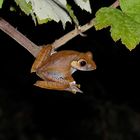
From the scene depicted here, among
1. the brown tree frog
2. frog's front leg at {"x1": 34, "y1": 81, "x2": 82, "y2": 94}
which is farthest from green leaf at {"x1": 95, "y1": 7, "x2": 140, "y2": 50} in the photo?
frog's front leg at {"x1": 34, "y1": 81, "x2": 82, "y2": 94}

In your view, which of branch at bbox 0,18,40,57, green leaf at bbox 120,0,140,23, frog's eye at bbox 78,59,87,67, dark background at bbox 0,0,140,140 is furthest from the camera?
dark background at bbox 0,0,140,140

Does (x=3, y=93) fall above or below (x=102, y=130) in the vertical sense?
above

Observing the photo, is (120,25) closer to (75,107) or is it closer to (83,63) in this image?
(83,63)

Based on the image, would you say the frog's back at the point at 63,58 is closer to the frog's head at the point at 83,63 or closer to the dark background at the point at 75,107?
the frog's head at the point at 83,63

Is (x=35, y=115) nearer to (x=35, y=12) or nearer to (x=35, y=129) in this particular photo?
(x=35, y=129)

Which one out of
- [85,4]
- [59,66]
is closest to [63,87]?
[59,66]

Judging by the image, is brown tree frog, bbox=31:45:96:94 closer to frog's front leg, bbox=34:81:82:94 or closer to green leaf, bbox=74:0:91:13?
frog's front leg, bbox=34:81:82:94

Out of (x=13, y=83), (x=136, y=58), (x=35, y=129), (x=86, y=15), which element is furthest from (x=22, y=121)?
(x=86, y=15)
